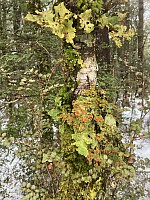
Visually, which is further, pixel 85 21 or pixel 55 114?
pixel 55 114

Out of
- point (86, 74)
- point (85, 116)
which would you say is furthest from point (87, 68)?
point (85, 116)

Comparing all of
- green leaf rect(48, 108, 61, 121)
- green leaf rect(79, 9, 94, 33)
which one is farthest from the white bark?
green leaf rect(79, 9, 94, 33)

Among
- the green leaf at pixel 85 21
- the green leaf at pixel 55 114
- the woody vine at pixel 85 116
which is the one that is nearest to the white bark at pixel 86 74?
the woody vine at pixel 85 116

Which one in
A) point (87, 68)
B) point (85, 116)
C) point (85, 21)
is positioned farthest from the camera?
point (87, 68)

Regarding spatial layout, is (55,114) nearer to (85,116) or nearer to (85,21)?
(85,116)

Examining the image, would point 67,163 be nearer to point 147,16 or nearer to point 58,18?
point 58,18

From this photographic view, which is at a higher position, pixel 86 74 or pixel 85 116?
pixel 86 74

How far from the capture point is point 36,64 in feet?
15.0

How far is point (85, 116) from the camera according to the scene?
2.11 m

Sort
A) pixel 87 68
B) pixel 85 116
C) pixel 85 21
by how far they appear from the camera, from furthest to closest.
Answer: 1. pixel 87 68
2. pixel 85 116
3. pixel 85 21

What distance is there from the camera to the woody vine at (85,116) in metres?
2.11

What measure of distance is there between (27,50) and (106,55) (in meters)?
1.47

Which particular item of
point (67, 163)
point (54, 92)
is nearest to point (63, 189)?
point (67, 163)

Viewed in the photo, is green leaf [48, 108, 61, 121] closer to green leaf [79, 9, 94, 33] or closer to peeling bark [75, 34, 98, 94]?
peeling bark [75, 34, 98, 94]
